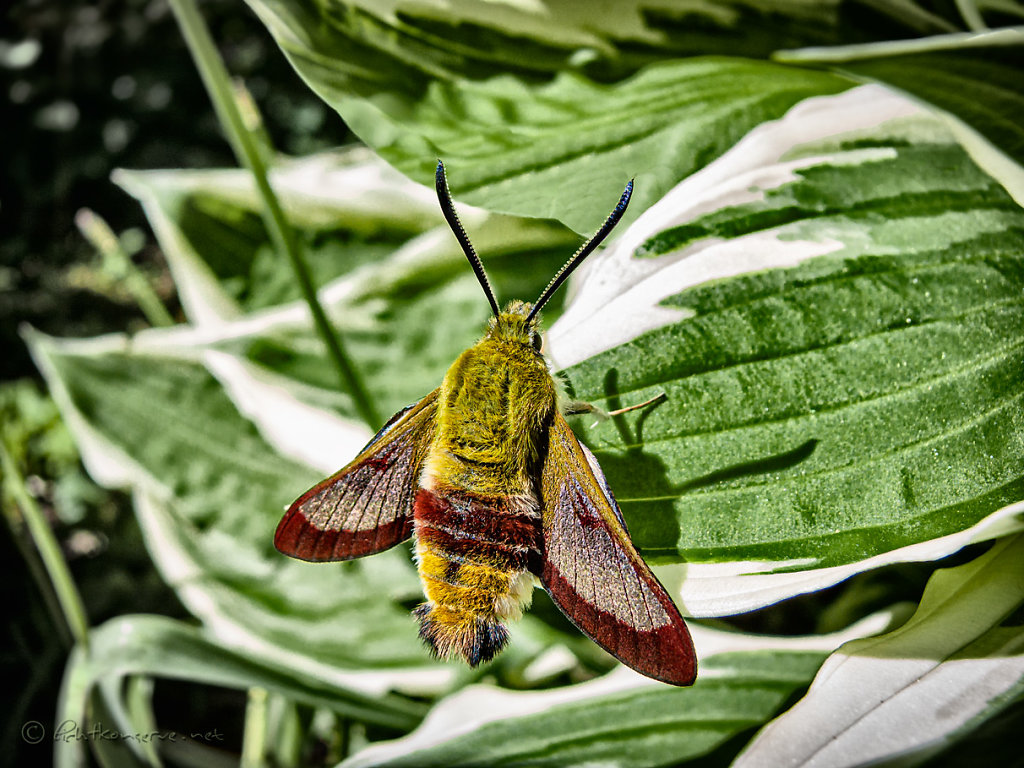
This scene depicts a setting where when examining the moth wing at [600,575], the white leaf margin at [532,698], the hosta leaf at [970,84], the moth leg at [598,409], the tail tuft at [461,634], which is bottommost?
the white leaf margin at [532,698]

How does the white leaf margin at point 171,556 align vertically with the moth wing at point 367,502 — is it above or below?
below

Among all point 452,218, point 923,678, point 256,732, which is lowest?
point 256,732

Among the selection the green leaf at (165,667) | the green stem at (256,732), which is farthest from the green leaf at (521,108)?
the green stem at (256,732)

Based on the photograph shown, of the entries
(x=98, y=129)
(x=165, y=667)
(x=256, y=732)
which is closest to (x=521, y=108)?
(x=165, y=667)

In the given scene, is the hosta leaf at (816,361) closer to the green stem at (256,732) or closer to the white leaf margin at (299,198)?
the white leaf margin at (299,198)

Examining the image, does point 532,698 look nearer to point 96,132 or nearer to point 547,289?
point 547,289

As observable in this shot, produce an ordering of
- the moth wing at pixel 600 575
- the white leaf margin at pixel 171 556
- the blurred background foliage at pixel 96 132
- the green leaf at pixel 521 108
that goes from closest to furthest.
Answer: the moth wing at pixel 600 575 < the green leaf at pixel 521 108 < the white leaf margin at pixel 171 556 < the blurred background foliage at pixel 96 132

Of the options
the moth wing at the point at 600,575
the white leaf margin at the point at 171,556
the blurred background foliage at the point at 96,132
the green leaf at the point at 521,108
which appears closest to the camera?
the moth wing at the point at 600,575
